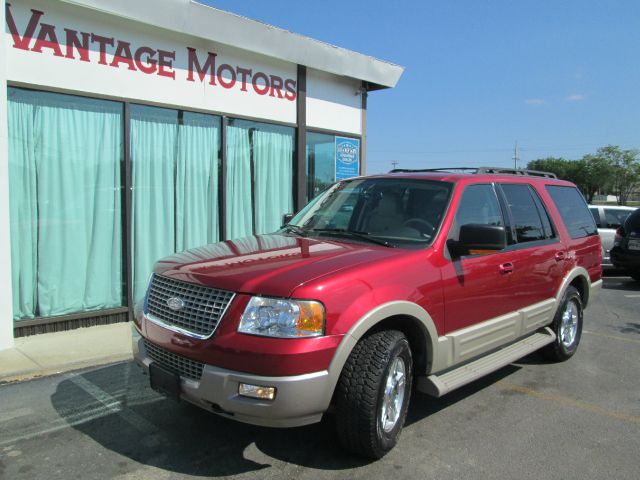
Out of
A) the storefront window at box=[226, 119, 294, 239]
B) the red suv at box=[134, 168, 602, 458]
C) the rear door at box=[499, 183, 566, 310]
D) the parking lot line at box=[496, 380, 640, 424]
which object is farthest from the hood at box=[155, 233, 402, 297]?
the storefront window at box=[226, 119, 294, 239]

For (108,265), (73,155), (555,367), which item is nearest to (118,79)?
(73,155)

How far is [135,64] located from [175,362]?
4.95 metres

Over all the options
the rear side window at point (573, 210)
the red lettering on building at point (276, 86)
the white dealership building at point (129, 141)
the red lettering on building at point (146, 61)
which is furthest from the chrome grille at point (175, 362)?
the red lettering on building at point (276, 86)

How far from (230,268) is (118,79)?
14.9ft

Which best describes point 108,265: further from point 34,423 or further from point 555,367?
point 555,367

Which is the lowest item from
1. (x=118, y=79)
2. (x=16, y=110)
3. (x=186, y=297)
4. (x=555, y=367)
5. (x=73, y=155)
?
(x=555, y=367)

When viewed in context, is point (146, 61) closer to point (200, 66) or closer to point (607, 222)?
point (200, 66)

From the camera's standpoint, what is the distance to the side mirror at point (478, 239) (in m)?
3.72

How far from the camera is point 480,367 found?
409 cm

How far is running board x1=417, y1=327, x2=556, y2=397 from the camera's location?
366 centimetres

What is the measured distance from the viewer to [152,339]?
3371mm

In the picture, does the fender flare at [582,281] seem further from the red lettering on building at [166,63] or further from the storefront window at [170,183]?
the red lettering on building at [166,63]

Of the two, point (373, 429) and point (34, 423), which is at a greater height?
point (373, 429)

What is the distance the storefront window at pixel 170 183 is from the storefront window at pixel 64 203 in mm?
293
